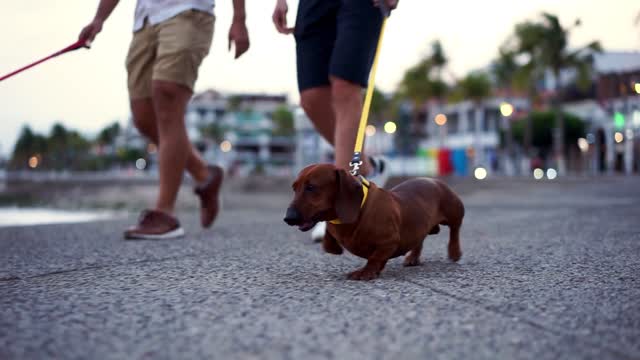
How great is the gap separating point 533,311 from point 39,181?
69445mm

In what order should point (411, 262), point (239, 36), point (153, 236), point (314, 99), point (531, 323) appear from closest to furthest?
point (531, 323) → point (411, 262) → point (314, 99) → point (153, 236) → point (239, 36)

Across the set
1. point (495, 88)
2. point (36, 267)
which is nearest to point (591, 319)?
point (36, 267)

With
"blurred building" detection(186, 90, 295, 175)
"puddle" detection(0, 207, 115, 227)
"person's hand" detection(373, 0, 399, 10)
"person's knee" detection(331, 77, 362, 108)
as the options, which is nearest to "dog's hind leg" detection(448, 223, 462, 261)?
"person's knee" detection(331, 77, 362, 108)

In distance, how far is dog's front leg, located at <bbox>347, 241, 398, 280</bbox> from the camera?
2.19m

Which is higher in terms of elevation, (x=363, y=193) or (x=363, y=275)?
(x=363, y=193)

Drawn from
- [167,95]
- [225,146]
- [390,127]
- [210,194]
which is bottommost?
[210,194]

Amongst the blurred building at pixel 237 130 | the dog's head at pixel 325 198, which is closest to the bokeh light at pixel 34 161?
the blurred building at pixel 237 130

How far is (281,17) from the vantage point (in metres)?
3.59

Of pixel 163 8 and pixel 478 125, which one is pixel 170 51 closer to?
pixel 163 8

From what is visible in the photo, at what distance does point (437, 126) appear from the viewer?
67625 millimetres

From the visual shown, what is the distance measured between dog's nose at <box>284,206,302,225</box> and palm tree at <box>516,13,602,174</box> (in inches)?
1593

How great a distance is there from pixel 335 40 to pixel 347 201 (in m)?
1.36

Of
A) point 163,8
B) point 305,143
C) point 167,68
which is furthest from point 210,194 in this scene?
point 305,143

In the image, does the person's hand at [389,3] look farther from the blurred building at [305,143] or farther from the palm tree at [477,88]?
the palm tree at [477,88]
